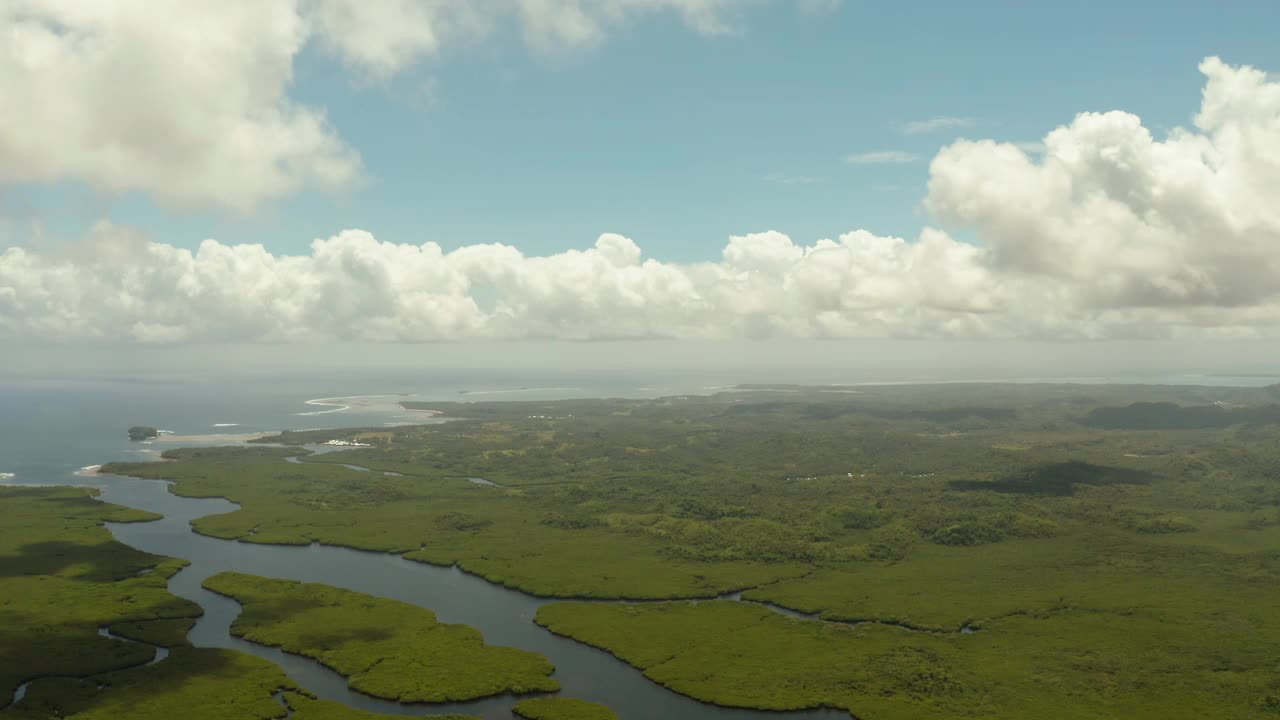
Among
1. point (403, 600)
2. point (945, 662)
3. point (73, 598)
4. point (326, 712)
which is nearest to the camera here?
point (326, 712)

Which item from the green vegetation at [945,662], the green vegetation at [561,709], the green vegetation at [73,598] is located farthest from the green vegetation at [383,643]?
the green vegetation at [945,662]

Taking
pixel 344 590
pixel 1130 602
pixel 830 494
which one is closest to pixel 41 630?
pixel 344 590

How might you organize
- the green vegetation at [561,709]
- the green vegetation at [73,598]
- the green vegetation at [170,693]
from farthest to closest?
the green vegetation at [73,598] → the green vegetation at [561,709] → the green vegetation at [170,693]

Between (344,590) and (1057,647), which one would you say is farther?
(344,590)

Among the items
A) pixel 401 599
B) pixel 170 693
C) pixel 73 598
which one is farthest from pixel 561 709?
pixel 73 598

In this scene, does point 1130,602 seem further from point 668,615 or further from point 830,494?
point 830,494

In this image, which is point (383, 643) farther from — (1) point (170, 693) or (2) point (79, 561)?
(2) point (79, 561)

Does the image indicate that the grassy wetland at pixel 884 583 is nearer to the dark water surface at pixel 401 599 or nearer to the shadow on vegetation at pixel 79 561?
the dark water surface at pixel 401 599
